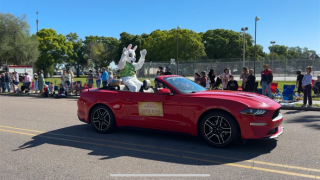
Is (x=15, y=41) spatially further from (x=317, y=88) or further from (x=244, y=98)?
(x=244, y=98)

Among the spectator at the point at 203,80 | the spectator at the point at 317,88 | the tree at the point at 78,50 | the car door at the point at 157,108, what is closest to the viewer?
the car door at the point at 157,108

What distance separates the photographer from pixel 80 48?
85.3m

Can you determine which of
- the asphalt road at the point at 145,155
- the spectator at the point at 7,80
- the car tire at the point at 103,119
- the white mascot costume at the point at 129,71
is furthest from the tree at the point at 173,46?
the asphalt road at the point at 145,155

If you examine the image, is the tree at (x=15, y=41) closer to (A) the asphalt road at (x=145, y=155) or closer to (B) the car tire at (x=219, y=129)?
(A) the asphalt road at (x=145, y=155)

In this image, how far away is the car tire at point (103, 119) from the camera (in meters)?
6.59

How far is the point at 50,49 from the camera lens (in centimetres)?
6938

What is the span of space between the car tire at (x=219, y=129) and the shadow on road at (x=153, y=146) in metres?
0.17

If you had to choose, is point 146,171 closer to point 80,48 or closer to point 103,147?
point 103,147

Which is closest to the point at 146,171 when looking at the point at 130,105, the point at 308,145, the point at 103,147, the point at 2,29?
the point at 103,147

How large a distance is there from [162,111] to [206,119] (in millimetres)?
997

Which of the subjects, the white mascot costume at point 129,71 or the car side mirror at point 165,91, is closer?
the car side mirror at point 165,91

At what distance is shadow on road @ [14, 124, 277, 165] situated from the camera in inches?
192

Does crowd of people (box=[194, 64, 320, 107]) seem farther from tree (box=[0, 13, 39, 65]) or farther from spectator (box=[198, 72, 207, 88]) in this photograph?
tree (box=[0, 13, 39, 65])

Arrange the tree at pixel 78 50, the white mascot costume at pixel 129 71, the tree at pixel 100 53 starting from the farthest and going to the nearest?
the tree at pixel 78 50
the tree at pixel 100 53
the white mascot costume at pixel 129 71
